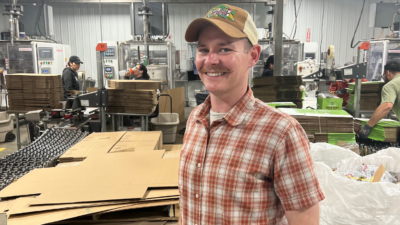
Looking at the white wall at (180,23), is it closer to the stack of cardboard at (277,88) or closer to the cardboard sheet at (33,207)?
the stack of cardboard at (277,88)

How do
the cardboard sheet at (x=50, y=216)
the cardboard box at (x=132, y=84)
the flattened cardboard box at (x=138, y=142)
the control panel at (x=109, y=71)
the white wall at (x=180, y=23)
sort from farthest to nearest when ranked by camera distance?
the white wall at (x=180, y=23)
the control panel at (x=109, y=71)
the cardboard box at (x=132, y=84)
the flattened cardboard box at (x=138, y=142)
the cardboard sheet at (x=50, y=216)

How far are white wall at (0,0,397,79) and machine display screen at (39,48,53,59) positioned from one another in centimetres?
248

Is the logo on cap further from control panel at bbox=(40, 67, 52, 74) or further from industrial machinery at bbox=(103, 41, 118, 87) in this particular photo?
control panel at bbox=(40, 67, 52, 74)

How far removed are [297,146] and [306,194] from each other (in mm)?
129

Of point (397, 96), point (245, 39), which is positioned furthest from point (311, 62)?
point (245, 39)

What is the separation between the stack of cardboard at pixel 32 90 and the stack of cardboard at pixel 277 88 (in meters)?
2.86

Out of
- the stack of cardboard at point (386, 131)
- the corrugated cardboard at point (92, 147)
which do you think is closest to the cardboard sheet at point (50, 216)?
the corrugated cardboard at point (92, 147)

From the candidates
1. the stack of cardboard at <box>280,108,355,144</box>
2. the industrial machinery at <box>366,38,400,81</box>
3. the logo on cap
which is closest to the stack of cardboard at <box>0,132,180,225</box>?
the logo on cap

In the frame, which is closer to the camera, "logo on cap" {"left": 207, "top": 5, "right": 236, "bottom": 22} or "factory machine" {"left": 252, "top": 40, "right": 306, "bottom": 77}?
"logo on cap" {"left": 207, "top": 5, "right": 236, "bottom": 22}

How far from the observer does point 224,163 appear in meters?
0.89

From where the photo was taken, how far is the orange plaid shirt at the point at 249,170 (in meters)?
0.81

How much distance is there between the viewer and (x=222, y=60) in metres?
0.88

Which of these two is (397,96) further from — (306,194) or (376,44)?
(376,44)

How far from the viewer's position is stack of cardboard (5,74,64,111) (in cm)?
423
